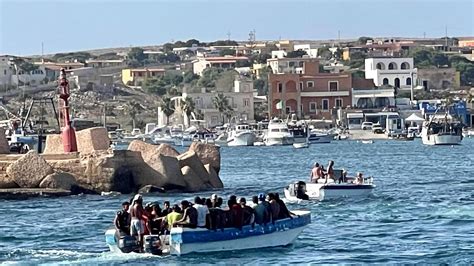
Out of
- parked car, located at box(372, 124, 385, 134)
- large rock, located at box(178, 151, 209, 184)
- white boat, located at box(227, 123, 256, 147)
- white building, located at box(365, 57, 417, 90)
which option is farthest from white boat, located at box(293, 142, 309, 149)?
large rock, located at box(178, 151, 209, 184)

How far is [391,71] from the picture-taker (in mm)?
197500

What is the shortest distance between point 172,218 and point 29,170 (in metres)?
21.6

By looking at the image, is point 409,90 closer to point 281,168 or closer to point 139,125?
point 139,125

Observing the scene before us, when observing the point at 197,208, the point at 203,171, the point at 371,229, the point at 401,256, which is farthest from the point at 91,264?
the point at 203,171

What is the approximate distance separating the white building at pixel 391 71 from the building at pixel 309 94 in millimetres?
20831

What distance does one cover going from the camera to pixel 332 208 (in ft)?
156

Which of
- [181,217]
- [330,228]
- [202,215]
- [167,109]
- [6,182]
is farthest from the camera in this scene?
[167,109]

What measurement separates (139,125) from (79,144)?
131 meters

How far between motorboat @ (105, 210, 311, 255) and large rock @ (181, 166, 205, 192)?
64.0 ft

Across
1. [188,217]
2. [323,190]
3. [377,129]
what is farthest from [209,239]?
[377,129]

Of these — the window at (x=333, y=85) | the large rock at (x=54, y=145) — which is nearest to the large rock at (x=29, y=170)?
the large rock at (x=54, y=145)

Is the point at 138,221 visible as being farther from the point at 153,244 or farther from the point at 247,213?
the point at 247,213

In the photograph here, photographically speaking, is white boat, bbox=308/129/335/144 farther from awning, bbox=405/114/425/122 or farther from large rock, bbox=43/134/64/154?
large rock, bbox=43/134/64/154

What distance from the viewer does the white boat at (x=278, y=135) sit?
140375mm
